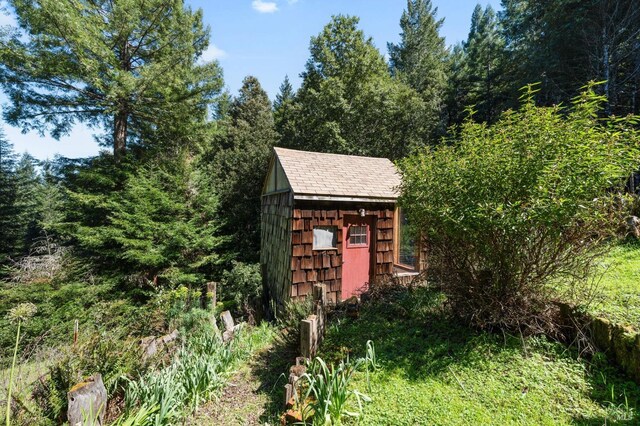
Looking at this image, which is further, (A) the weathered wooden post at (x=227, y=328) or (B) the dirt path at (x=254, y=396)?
(A) the weathered wooden post at (x=227, y=328)

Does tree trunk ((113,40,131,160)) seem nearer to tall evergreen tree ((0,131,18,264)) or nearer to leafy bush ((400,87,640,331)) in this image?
tall evergreen tree ((0,131,18,264))

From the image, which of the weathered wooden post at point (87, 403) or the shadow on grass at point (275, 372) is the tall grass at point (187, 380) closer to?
the weathered wooden post at point (87, 403)

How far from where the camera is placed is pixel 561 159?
277 cm

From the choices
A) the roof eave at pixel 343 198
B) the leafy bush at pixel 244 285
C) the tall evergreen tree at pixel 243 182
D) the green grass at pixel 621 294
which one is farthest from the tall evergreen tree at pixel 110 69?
the green grass at pixel 621 294

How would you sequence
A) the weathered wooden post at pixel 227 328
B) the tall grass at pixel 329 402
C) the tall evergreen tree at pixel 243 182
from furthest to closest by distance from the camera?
the tall evergreen tree at pixel 243 182 < the weathered wooden post at pixel 227 328 < the tall grass at pixel 329 402

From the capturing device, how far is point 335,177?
7.34 m

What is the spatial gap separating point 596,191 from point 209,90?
1151cm

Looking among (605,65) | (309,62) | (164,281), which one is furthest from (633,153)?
(309,62)

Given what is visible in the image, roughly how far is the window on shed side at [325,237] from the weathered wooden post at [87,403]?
4652 mm

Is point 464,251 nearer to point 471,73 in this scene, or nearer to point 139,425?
point 139,425

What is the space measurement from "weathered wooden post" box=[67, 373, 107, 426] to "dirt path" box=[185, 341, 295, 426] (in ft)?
3.29


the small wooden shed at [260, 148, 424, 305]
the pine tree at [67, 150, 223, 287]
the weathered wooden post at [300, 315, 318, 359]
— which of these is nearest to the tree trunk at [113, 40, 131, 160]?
the pine tree at [67, 150, 223, 287]

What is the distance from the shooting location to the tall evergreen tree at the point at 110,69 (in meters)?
7.86

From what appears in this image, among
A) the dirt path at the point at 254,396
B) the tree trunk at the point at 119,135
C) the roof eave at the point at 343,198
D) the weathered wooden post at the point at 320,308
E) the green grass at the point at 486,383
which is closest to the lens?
the green grass at the point at 486,383
